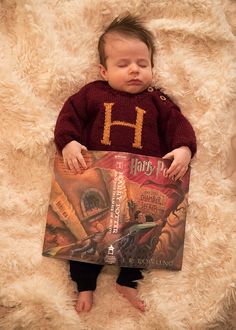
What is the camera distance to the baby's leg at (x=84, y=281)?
105cm

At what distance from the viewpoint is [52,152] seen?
1151 millimetres

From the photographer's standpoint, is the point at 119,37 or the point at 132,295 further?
the point at 119,37

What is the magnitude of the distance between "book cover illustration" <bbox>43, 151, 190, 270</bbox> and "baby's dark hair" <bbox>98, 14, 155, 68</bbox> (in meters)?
0.31

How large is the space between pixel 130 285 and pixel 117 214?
0.58 ft

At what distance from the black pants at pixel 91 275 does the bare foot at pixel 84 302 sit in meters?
0.01

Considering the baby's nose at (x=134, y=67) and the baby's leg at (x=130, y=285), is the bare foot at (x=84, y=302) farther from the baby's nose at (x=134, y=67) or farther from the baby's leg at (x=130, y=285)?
the baby's nose at (x=134, y=67)

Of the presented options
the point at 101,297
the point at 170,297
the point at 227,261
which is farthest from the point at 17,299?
the point at 227,261

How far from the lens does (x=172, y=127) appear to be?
45.9 inches

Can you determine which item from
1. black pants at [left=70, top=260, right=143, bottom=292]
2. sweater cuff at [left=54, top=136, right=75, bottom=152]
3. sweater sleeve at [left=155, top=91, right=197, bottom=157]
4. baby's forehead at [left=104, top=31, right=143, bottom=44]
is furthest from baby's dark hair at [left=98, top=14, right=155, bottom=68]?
black pants at [left=70, top=260, right=143, bottom=292]

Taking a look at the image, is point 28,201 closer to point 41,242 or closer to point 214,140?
point 41,242

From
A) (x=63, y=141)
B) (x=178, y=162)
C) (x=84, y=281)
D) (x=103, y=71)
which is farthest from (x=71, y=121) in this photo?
(x=84, y=281)

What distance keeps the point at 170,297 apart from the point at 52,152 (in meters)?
0.47

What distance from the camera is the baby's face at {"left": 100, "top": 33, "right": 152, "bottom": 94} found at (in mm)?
1150

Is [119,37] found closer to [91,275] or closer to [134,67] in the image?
[134,67]
